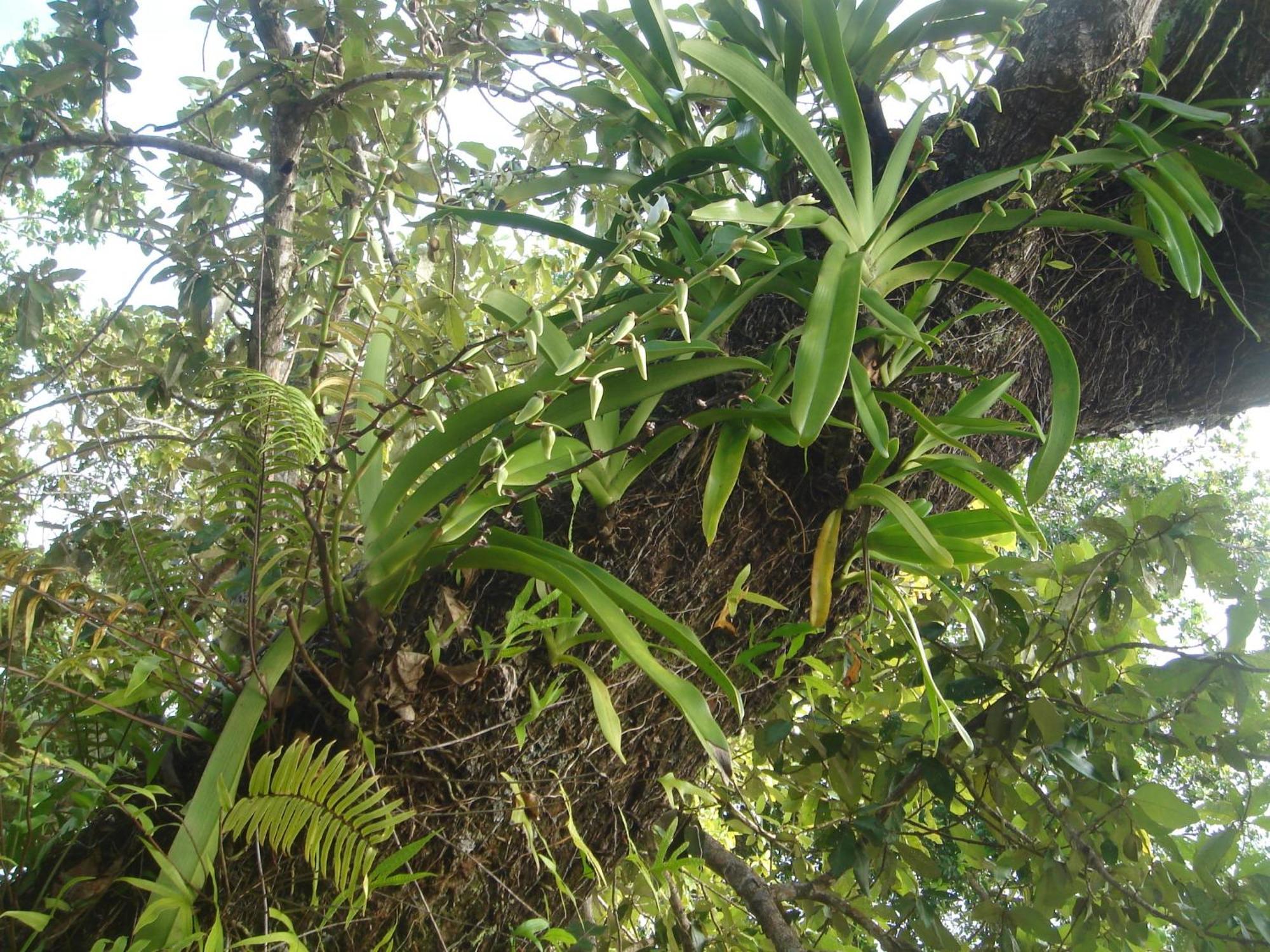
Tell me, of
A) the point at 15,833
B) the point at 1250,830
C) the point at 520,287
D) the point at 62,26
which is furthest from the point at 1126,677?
the point at 62,26

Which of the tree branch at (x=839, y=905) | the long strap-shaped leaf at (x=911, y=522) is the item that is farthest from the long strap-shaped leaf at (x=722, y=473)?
the tree branch at (x=839, y=905)

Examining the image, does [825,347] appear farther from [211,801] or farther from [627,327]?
[211,801]

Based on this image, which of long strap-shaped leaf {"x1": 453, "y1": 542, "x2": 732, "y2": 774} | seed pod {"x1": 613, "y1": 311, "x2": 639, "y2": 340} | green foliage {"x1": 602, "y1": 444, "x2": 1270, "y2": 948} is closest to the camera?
seed pod {"x1": 613, "y1": 311, "x2": 639, "y2": 340}

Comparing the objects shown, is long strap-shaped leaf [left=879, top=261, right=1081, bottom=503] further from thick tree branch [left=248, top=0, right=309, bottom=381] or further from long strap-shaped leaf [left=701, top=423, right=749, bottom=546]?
thick tree branch [left=248, top=0, right=309, bottom=381]

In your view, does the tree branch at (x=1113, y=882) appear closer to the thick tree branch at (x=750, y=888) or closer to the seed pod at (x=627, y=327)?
the thick tree branch at (x=750, y=888)

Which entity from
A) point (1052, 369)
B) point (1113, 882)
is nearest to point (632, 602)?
point (1052, 369)

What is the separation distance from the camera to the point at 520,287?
1888mm

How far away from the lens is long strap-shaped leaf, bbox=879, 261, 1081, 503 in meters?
0.97

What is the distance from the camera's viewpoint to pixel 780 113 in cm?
101

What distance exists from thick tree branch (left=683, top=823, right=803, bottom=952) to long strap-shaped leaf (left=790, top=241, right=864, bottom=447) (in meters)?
0.72

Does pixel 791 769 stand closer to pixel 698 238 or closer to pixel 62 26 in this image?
pixel 698 238

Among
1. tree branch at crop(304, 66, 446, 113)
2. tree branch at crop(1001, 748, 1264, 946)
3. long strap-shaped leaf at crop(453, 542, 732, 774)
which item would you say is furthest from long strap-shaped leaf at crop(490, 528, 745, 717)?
tree branch at crop(304, 66, 446, 113)

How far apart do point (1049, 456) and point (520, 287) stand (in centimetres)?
124

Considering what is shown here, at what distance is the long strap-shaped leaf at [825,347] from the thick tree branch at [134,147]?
5.25ft
